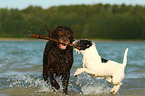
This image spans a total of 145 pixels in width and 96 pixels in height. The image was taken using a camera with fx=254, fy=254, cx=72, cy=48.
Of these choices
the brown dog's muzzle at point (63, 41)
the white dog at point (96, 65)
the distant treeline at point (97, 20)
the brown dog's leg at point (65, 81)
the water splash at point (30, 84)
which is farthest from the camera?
the distant treeline at point (97, 20)

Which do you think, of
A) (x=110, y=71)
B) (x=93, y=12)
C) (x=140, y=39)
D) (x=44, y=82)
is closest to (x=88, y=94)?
(x=110, y=71)

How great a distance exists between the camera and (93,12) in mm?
103938

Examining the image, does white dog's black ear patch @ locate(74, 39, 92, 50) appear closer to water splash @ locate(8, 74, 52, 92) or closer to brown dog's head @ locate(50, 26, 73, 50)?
brown dog's head @ locate(50, 26, 73, 50)

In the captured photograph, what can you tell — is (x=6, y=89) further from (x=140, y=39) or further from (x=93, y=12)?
(x=93, y=12)

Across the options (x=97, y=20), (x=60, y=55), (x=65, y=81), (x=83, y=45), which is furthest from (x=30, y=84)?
(x=97, y=20)

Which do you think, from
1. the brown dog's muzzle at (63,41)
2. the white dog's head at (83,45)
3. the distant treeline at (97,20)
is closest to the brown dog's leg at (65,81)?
the brown dog's muzzle at (63,41)

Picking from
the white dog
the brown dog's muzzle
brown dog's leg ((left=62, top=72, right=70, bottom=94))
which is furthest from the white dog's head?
brown dog's leg ((left=62, top=72, right=70, bottom=94))

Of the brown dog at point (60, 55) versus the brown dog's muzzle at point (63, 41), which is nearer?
the brown dog's muzzle at point (63, 41)

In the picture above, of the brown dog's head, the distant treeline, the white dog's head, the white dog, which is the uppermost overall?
the brown dog's head

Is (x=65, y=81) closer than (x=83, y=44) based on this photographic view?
No

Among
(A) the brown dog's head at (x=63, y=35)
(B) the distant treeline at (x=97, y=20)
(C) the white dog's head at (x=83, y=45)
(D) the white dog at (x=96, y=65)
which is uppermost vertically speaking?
(A) the brown dog's head at (x=63, y=35)

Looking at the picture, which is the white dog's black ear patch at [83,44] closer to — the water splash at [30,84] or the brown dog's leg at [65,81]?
the brown dog's leg at [65,81]

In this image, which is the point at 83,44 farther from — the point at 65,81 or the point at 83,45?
the point at 65,81

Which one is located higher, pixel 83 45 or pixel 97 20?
pixel 83 45
